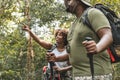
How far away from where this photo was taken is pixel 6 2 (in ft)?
37.2

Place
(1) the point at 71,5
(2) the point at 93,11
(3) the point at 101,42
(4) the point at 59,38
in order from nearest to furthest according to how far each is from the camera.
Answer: (3) the point at 101,42, (2) the point at 93,11, (1) the point at 71,5, (4) the point at 59,38

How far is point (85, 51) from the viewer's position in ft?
8.28

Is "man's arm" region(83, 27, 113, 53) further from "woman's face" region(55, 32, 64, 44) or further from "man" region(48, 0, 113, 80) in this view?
"woman's face" region(55, 32, 64, 44)

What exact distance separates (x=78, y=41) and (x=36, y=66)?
1466 centimetres

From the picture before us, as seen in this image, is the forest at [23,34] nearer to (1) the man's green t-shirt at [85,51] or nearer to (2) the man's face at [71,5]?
(2) the man's face at [71,5]

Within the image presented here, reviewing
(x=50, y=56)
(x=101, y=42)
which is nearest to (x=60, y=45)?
(x=50, y=56)

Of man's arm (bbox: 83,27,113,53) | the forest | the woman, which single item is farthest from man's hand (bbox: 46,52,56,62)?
the forest

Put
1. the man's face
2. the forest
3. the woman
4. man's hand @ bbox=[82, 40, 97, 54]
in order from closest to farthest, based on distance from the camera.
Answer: man's hand @ bbox=[82, 40, 97, 54] → the man's face → the woman → the forest

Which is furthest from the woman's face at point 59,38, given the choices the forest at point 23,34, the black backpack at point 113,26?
the forest at point 23,34

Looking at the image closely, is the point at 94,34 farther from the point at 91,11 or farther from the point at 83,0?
the point at 83,0

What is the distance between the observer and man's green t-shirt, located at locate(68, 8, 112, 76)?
2430 millimetres

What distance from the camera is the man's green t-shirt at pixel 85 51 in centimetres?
243

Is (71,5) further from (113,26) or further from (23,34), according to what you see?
(23,34)

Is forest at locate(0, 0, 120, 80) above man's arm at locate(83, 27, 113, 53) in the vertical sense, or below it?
below
